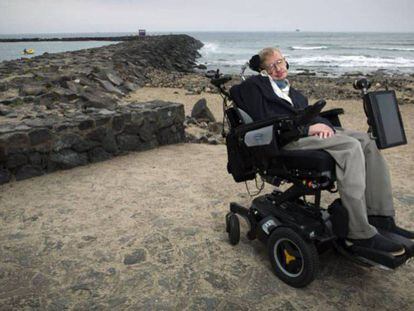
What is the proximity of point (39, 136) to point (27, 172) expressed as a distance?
513 mm

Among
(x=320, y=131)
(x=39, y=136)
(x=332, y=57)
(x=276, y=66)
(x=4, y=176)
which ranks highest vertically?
(x=332, y=57)

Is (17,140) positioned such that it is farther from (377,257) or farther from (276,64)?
(377,257)

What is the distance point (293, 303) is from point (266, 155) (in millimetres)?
1094

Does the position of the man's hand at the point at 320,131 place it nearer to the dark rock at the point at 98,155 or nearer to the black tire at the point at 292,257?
the black tire at the point at 292,257

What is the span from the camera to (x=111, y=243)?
3.65 metres

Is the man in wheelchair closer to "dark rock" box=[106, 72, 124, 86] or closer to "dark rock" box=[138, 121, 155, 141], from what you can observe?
"dark rock" box=[138, 121, 155, 141]

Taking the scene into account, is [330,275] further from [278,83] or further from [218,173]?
[218,173]

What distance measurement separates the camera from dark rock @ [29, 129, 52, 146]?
5.15 m

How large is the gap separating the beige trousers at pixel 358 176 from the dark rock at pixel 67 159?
3741 mm

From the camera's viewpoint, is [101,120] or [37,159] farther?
[101,120]

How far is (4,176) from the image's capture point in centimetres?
502

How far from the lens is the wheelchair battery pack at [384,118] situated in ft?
8.84

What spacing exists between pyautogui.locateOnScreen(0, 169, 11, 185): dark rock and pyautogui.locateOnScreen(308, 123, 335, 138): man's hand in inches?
159

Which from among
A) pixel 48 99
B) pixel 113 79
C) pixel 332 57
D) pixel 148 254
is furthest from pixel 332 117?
pixel 332 57
